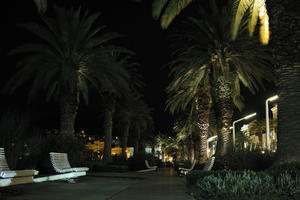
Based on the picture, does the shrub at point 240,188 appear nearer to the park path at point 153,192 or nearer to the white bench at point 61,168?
the park path at point 153,192

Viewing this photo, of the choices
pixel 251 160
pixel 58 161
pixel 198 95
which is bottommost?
pixel 58 161

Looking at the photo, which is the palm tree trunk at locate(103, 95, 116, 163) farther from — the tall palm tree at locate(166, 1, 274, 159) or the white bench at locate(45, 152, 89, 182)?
the white bench at locate(45, 152, 89, 182)

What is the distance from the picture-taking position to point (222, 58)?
24.4 metres

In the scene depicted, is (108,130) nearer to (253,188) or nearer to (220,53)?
(220,53)

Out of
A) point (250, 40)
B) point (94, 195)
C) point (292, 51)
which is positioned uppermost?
point (250, 40)

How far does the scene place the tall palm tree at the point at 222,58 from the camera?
24.1 m

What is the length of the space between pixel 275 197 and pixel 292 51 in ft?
16.1

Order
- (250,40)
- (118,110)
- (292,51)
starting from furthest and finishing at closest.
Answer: (118,110) < (250,40) < (292,51)

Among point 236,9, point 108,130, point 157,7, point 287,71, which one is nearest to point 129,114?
point 108,130

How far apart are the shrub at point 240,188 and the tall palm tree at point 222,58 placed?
14397mm

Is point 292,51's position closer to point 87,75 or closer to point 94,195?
point 94,195

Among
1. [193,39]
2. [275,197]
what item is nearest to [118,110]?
[193,39]

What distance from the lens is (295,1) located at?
12391mm

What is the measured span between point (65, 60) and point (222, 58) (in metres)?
8.85
